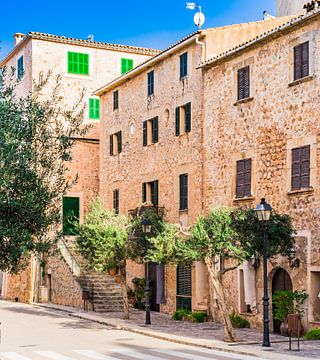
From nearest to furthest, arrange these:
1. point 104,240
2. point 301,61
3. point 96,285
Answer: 1. point 301,61
2. point 104,240
3. point 96,285

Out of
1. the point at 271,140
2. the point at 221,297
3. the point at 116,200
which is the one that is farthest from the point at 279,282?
the point at 116,200

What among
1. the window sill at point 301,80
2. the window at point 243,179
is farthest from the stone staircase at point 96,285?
the window sill at point 301,80

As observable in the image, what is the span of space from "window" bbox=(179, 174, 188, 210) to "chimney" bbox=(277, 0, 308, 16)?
8.70m

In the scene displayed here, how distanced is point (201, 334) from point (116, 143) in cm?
1515

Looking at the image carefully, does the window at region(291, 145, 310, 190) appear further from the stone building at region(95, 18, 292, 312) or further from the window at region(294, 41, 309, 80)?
the stone building at region(95, 18, 292, 312)

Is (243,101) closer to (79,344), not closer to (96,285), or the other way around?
(79,344)

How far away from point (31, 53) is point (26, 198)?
28.5 metres

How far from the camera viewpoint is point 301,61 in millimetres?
23984

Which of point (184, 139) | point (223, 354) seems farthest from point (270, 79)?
point (223, 354)

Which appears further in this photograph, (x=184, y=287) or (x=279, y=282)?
(x=184, y=287)

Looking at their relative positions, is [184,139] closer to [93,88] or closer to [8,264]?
[93,88]

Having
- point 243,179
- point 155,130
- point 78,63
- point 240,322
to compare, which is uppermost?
point 78,63

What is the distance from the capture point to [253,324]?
25.6m

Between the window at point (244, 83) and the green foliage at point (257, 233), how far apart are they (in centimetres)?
617
